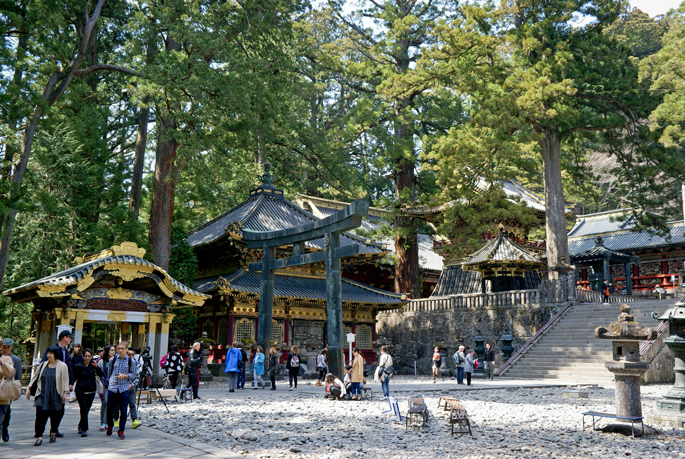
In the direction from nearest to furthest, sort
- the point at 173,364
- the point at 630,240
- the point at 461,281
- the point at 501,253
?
the point at 173,364 < the point at 501,253 < the point at 461,281 < the point at 630,240

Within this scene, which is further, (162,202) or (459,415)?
(162,202)

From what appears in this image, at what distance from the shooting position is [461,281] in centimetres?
3241

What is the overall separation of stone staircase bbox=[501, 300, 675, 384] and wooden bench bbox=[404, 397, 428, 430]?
10804mm

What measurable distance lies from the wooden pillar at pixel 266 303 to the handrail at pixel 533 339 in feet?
28.7

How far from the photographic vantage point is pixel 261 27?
20.9 meters

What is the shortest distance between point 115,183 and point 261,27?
8133mm

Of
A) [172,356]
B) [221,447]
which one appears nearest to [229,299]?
[172,356]

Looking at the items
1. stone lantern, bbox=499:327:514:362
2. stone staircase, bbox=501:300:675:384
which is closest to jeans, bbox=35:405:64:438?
stone staircase, bbox=501:300:675:384

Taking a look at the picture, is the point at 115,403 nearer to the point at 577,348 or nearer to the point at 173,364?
the point at 173,364

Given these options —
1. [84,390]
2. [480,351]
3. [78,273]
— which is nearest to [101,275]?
[78,273]

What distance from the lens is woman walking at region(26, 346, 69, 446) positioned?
8.00 meters

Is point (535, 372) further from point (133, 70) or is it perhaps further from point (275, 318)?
point (133, 70)

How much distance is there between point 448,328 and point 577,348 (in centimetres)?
773

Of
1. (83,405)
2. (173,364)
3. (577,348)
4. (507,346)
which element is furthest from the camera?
(507,346)
